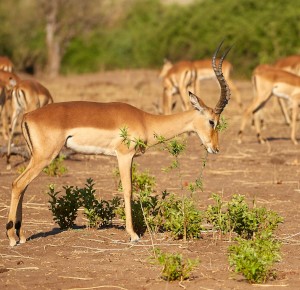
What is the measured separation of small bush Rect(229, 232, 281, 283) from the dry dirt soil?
0.07 meters

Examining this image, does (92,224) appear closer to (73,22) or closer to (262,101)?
(262,101)

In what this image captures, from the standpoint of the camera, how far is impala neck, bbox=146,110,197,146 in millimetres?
7281

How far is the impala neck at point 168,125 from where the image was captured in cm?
728

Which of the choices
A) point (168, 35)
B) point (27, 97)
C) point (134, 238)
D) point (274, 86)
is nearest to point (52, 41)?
point (168, 35)

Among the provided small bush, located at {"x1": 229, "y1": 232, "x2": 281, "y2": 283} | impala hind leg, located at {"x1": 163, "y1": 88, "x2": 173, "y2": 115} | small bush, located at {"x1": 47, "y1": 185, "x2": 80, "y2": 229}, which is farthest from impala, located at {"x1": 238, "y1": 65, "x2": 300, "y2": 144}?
small bush, located at {"x1": 229, "y1": 232, "x2": 281, "y2": 283}

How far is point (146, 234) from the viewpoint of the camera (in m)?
7.24

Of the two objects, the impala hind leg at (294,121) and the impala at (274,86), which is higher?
the impala at (274,86)

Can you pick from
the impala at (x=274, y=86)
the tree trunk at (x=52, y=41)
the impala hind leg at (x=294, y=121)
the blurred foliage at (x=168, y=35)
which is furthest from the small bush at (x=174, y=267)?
the tree trunk at (x=52, y=41)

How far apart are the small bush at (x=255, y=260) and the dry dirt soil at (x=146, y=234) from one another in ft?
0.22

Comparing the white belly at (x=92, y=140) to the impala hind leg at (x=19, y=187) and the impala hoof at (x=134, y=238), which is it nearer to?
the impala hind leg at (x=19, y=187)

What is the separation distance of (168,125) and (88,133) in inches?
31.9

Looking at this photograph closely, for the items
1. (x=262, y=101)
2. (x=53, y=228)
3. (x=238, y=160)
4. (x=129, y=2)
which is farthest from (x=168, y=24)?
(x=53, y=228)

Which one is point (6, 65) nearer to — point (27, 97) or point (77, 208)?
point (27, 97)

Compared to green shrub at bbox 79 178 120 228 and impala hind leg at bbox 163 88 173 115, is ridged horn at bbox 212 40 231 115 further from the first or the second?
impala hind leg at bbox 163 88 173 115
